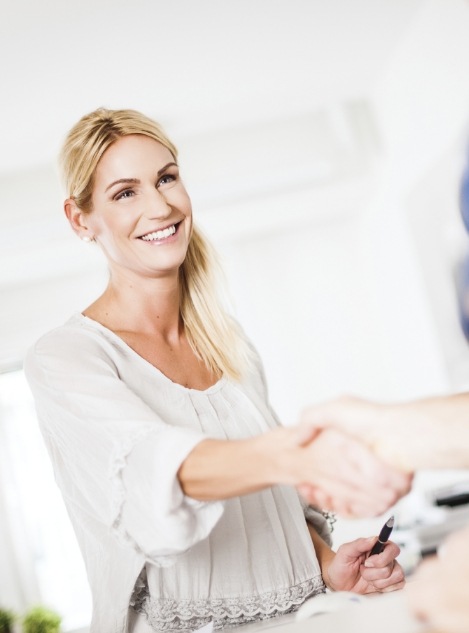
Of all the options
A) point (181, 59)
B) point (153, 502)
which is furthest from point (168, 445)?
point (181, 59)

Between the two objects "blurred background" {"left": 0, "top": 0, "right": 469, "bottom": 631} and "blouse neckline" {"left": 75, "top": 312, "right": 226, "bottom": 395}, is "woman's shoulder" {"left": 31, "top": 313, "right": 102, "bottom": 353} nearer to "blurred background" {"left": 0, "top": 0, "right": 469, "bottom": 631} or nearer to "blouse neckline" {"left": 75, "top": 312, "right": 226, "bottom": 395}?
"blouse neckline" {"left": 75, "top": 312, "right": 226, "bottom": 395}

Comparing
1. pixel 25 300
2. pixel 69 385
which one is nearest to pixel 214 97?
pixel 25 300

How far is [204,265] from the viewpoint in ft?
3.95

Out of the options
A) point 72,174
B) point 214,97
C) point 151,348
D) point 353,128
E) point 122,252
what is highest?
point 214,97

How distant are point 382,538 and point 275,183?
10.5ft

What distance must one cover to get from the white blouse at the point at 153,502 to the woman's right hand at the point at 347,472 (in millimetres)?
97

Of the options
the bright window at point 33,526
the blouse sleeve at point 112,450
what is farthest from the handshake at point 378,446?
the bright window at point 33,526

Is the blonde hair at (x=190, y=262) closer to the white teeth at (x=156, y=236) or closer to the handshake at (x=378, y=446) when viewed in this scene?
the white teeth at (x=156, y=236)

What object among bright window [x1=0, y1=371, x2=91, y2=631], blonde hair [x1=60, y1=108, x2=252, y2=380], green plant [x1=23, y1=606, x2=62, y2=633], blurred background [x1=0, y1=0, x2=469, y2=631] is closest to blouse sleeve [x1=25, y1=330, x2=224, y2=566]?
blonde hair [x1=60, y1=108, x2=252, y2=380]

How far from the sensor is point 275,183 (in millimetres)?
3975

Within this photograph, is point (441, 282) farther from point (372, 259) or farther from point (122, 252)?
point (122, 252)

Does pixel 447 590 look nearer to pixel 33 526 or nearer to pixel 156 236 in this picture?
pixel 156 236

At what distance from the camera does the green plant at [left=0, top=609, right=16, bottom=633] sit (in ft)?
12.6

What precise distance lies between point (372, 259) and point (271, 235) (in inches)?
26.4
